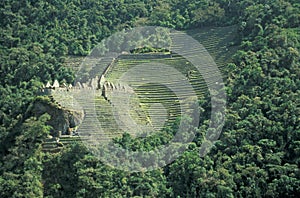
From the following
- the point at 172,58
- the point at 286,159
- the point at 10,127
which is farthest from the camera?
the point at 172,58

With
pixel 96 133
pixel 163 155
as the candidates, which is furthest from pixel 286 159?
pixel 96 133

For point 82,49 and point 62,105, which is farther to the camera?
point 82,49

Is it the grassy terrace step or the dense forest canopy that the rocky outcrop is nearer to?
the dense forest canopy

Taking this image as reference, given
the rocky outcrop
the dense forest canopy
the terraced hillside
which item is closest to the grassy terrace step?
the terraced hillside

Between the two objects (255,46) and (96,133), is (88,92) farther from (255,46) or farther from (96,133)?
(255,46)

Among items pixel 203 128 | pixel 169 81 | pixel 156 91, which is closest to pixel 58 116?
pixel 156 91

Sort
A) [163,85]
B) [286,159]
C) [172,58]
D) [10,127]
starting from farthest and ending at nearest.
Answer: [172,58], [163,85], [10,127], [286,159]
